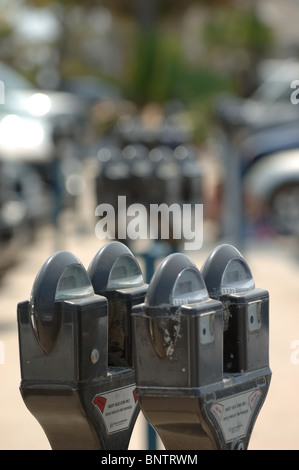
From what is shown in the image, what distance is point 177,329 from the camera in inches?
106

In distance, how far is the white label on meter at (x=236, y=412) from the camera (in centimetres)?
281

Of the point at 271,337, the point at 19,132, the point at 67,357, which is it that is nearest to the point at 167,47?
the point at 19,132

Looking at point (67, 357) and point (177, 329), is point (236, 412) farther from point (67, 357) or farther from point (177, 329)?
point (67, 357)

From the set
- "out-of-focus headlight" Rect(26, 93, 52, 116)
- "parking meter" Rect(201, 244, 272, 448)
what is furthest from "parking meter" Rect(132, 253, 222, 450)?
"out-of-focus headlight" Rect(26, 93, 52, 116)

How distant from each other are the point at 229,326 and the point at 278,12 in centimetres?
5073

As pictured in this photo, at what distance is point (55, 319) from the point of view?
2773 mm

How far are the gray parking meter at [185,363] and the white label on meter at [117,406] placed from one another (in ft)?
0.53

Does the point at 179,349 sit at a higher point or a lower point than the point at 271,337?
higher

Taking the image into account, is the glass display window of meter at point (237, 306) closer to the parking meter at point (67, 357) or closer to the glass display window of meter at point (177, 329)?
the glass display window of meter at point (177, 329)

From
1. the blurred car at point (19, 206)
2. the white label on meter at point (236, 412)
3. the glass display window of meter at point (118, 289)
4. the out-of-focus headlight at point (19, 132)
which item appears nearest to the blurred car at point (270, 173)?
the blurred car at point (19, 206)

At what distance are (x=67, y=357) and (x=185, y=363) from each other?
1.05 feet

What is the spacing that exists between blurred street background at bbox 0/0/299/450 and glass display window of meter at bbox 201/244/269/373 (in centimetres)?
204

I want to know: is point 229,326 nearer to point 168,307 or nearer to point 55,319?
point 168,307

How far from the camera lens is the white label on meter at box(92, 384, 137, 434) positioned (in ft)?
9.62
